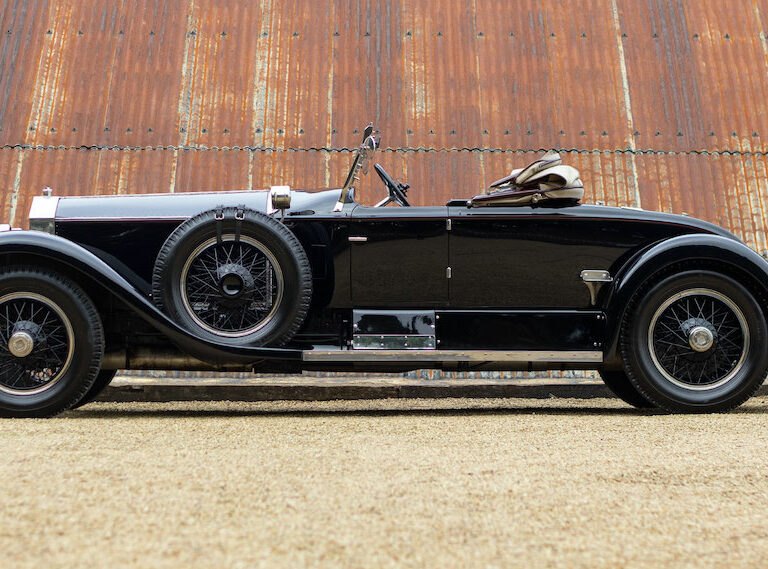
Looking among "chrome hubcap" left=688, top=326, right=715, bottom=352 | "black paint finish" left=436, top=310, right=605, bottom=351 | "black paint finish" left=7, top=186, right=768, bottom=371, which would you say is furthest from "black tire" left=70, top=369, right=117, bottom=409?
"chrome hubcap" left=688, top=326, right=715, bottom=352

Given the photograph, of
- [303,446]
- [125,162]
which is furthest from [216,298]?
[125,162]

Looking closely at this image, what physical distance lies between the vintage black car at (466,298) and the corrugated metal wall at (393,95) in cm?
383

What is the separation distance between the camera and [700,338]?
462 centimetres

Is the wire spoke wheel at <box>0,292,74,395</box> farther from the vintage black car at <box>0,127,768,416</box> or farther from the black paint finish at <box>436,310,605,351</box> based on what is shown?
the black paint finish at <box>436,310,605,351</box>

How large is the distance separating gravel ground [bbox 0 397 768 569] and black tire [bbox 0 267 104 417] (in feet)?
0.71

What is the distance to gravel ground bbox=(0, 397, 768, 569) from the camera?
2045 mm

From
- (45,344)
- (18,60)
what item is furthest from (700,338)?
(18,60)

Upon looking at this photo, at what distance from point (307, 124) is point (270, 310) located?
4.94m

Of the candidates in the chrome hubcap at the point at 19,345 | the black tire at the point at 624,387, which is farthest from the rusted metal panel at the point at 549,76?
the chrome hubcap at the point at 19,345

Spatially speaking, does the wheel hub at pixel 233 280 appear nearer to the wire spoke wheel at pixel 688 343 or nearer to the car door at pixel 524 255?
the car door at pixel 524 255

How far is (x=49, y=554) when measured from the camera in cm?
198

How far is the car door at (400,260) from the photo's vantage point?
4684mm

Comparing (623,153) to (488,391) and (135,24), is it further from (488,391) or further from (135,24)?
(135,24)

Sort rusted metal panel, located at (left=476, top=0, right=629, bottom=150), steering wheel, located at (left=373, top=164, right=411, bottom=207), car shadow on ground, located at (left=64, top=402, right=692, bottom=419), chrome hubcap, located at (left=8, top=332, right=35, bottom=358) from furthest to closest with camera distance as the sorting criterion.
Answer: rusted metal panel, located at (left=476, top=0, right=629, bottom=150) < steering wheel, located at (left=373, top=164, right=411, bottom=207) < car shadow on ground, located at (left=64, top=402, right=692, bottom=419) < chrome hubcap, located at (left=8, top=332, right=35, bottom=358)
